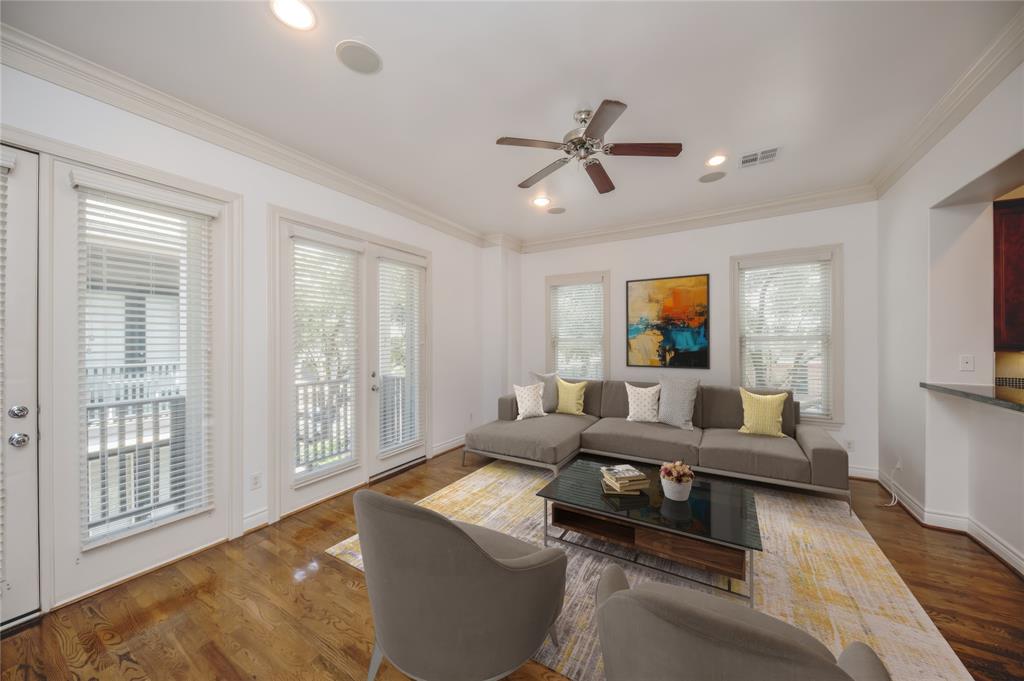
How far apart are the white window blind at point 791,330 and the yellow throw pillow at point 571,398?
179 cm

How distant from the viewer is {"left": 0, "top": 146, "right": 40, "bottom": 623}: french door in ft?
5.78

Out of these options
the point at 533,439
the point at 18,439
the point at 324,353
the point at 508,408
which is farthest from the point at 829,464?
the point at 18,439

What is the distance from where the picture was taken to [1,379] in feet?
5.77

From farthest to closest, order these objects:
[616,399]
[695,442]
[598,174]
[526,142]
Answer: [616,399] < [695,442] < [598,174] < [526,142]

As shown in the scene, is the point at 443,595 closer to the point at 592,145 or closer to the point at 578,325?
the point at 592,145

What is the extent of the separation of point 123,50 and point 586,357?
4.69 meters

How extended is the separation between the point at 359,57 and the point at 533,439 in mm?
3097

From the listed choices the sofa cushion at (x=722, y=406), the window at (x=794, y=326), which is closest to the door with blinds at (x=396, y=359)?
the sofa cushion at (x=722, y=406)

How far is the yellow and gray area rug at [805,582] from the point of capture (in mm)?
1598

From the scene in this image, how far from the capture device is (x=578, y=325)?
5.08 meters

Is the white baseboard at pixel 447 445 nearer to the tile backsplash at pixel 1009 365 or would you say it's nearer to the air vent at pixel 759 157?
the air vent at pixel 759 157

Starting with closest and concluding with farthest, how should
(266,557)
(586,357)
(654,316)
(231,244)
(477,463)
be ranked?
(266,557) → (231,244) → (477,463) → (654,316) → (586,357)

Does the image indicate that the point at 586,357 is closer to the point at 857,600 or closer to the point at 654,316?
the point at 654,316

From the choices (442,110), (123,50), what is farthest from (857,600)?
(123,50)
